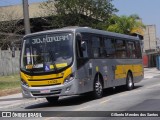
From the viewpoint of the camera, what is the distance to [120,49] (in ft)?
75.5

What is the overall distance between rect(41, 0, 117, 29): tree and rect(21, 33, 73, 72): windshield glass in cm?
2331

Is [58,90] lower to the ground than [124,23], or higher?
lower

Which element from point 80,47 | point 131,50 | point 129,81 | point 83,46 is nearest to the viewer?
point 80,47

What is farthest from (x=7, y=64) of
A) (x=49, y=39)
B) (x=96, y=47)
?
(x=49, y=39)

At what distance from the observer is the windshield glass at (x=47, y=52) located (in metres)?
17.3

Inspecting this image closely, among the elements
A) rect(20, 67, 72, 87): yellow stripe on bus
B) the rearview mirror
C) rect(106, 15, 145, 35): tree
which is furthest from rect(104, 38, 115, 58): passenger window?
rect(106, 15, 145, 35): tree

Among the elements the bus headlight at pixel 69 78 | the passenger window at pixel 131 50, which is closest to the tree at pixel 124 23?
the passenger window at pixel 131 50

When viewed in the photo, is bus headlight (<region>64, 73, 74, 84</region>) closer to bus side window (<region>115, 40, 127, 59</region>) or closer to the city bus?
the city bus

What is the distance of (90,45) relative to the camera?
62.5 feet

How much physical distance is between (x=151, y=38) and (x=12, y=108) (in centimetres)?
9098

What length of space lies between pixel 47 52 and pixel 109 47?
4491mm

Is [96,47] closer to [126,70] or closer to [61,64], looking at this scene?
[61,64]

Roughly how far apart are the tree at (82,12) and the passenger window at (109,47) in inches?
765

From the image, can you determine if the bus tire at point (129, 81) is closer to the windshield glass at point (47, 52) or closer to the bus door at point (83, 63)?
the bus door at point (83, 63)
